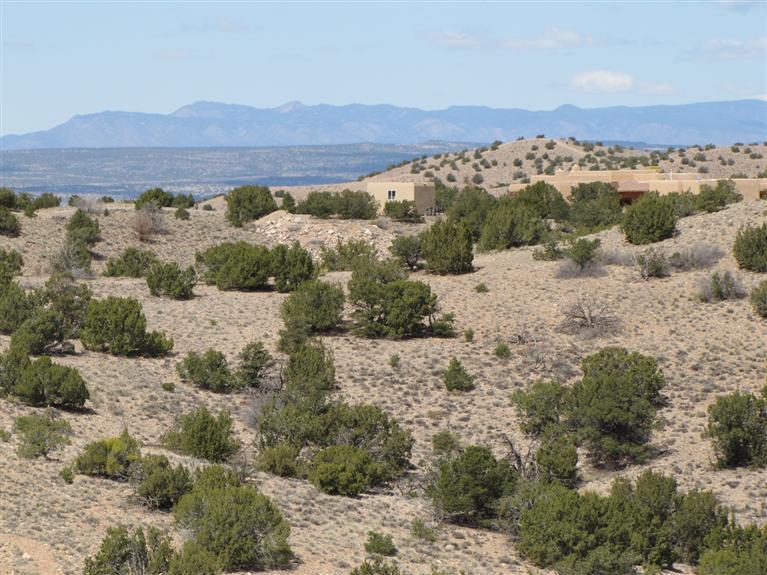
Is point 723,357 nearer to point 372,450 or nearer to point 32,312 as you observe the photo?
point 372,450

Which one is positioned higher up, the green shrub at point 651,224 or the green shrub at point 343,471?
the green shrub at point 651,224

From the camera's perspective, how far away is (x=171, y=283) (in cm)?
4478

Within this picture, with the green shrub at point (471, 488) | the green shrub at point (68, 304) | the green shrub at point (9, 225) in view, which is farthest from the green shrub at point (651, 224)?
the green shrub at point (9, 225)

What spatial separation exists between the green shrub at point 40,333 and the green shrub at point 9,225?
2228cm

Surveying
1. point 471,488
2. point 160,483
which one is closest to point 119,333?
point 160,483

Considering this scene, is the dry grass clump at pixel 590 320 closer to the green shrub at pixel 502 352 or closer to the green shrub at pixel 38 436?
the green shrub at pixel 502 352

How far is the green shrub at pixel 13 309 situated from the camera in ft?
122

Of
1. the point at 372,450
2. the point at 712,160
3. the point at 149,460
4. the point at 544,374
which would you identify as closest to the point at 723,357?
the point at 544,374

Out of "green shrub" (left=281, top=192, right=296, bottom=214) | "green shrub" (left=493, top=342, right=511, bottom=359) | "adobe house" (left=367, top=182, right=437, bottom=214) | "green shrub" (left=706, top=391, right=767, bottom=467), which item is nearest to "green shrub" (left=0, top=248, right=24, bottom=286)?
"green shrub" (left=493, top=342, right=511, bottom=359)

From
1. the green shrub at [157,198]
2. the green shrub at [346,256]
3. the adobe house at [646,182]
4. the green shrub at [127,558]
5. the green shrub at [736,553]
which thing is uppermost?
the adobe house at [646,182]

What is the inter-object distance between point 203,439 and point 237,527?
7361 millimetres

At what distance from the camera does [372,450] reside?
94.5 ft

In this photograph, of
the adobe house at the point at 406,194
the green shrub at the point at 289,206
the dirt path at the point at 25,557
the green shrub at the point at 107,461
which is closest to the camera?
the dirt path at the point at 25,557

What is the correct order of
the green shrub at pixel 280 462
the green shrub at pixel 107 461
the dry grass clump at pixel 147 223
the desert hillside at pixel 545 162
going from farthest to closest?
the desert hillside at pixel 545 162 → the dry grass clump at pixel 147 223 → the green shrub at pixel 280 462 → the green shrub at pixel 107 461
